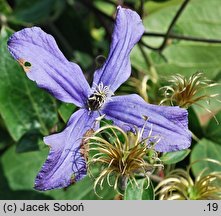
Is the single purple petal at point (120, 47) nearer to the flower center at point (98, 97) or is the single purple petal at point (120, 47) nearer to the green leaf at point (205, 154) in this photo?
the flower center at point (98, 97)

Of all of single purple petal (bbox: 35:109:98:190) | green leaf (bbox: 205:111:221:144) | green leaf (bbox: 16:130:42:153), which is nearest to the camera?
single purple petal (bbox: 35:109:98:190)

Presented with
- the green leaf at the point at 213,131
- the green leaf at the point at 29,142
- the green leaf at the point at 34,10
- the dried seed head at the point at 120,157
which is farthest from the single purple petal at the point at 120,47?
the green leaf at the point at 34,10

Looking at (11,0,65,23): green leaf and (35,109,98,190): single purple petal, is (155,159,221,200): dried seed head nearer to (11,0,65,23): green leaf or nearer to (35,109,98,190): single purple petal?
(35,109,98,190): single purple petal

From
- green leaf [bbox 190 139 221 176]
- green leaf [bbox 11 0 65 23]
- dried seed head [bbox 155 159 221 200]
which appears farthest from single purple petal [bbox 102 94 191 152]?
green leaf [bbox 11 0 65 23]

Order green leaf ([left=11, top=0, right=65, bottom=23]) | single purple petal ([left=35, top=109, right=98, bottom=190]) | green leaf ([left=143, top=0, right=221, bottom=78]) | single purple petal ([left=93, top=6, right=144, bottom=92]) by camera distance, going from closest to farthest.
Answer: single purple petal ([left=35, top=109, right=98, bottom=190]) < single purple petal ([left=93, top=6, right=144, bottom=92]) < green leaf ([left=143, top=0, right=221, bottom=78]) < green leaf ([left=11, top=0, right=65, bottom=23])

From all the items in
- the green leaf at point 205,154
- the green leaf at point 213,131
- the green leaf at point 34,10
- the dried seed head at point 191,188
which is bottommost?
the dried seed head at point 191,188

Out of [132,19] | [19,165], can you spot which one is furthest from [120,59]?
[19,165]
